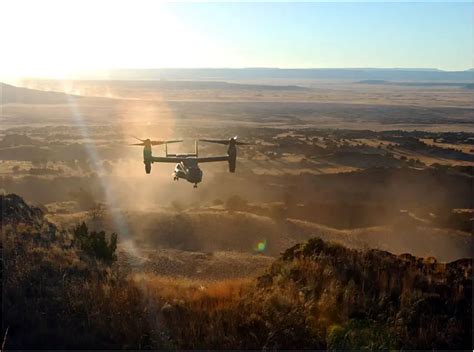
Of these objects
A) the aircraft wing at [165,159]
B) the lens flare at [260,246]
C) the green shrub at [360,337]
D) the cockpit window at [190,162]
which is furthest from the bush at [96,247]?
the green shrub at [360,337]

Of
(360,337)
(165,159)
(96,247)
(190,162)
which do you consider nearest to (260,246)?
(190,162)

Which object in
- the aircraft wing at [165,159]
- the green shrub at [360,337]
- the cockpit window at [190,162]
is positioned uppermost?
the aircraft wing at [165,159]

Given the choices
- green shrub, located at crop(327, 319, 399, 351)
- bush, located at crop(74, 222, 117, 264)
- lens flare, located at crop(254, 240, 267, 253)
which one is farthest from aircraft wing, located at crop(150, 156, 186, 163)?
green shrub, located at crop(327, 319, 399, 351)

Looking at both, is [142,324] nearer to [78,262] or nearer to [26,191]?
[78,262]

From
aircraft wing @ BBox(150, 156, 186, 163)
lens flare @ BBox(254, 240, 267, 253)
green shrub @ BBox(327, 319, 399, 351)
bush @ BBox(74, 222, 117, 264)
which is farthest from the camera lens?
lens flare @ BBox(254, 240, 267, 253)

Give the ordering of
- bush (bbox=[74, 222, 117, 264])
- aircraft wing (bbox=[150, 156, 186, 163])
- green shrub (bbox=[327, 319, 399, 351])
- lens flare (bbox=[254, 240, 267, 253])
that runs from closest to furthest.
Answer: green shrub (bbox=[327, 319, 399, 351])
bush (bbox=[74, 222, 117, 264])
aircraft wing (bbox=[150, 156, 186, 163])
lens flare (bbox=[254, 240, 267, 253])

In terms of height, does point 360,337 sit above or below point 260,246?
above

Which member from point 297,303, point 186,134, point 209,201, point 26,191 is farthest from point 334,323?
point 186,134

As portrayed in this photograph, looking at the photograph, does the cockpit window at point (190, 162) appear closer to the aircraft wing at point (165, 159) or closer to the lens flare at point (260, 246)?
the aircraft wing at point (165, 159)

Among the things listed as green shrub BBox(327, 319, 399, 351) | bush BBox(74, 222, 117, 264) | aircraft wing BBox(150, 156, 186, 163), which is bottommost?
bush BBox(74, 222, 117, 264)

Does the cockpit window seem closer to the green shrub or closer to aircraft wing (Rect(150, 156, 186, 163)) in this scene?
aircraft wing (Rect(150, 156, 186, 163))

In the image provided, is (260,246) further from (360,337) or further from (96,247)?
(360,337)
